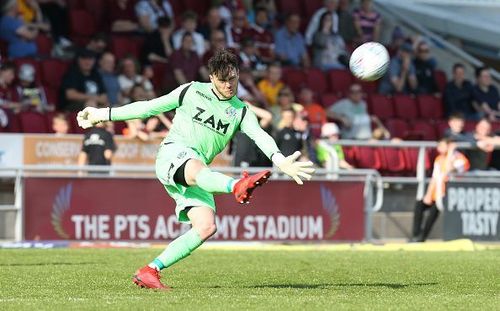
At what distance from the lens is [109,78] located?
2208 centimetres

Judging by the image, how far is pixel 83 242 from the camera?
1923 cm

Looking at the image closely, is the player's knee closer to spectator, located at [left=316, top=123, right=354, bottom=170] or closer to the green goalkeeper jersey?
the green goalkeeper jersey

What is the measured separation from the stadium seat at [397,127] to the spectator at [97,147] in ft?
21.8

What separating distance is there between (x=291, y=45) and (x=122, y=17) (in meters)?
3.63

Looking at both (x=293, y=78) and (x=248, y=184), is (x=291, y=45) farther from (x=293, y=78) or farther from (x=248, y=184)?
(x=248, y=184)

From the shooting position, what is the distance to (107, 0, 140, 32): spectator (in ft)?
79.2

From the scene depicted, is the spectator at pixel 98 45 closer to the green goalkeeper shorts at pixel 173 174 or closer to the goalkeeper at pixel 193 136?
the goalkeeper at pixel 193 136

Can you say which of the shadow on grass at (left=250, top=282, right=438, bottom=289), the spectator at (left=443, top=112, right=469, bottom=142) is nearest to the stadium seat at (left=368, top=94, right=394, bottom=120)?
the spectator at (left=443, top=112, right=469, bottom=142)

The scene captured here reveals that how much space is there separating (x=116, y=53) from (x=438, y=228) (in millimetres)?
6866

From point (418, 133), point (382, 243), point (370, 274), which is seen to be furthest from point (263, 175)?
point (418, 133)

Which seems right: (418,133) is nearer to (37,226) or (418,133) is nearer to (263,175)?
(37,226)

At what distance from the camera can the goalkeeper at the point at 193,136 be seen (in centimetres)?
1093

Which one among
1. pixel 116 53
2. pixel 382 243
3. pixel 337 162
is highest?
pixel 116 53

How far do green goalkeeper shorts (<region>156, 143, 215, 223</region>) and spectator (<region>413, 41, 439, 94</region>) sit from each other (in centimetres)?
1582
